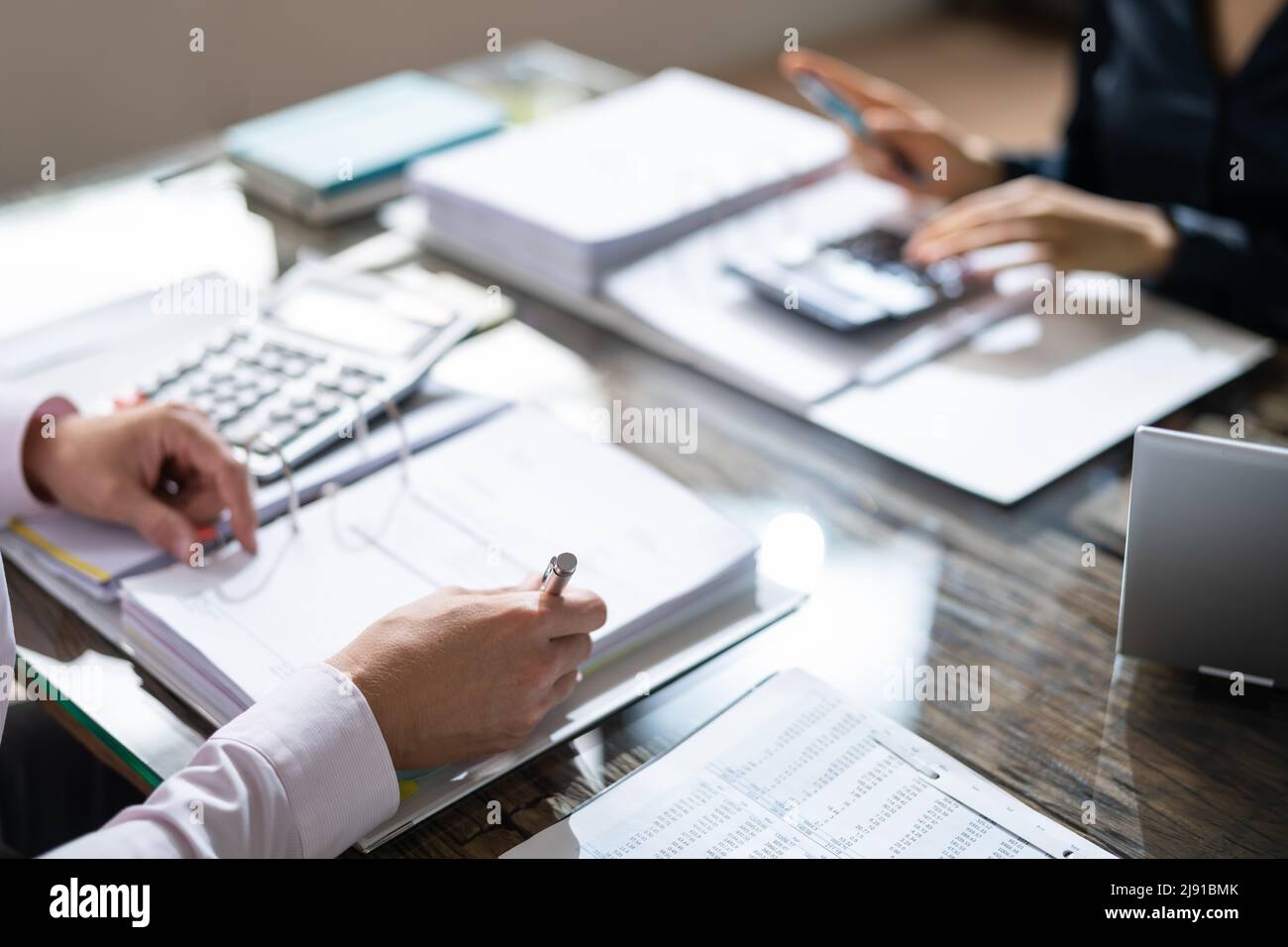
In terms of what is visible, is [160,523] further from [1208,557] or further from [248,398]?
[1208,557]

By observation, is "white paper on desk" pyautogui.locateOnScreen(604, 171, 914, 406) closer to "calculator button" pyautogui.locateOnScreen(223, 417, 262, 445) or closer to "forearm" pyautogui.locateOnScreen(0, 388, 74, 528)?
"calculator button" pyautogui.locateOnScreen(223, 417, 262, 445)

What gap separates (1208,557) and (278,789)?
608 millimetres

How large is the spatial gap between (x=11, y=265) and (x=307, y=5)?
2.13 meters

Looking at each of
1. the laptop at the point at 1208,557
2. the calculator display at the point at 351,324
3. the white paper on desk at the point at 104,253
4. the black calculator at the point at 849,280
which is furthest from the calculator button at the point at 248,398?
the laptop at the point at 1208,557

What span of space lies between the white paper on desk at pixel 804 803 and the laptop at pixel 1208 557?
0.19m

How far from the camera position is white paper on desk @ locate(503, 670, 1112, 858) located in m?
0.76

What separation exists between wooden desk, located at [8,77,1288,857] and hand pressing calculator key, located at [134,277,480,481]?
22 centimetres

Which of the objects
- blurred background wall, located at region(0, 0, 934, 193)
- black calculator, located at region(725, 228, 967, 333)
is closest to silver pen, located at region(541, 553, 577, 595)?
black calculator, located at region(725, 228, 967, 333)

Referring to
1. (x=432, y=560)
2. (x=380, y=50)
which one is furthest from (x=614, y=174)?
(x=380, y=50)

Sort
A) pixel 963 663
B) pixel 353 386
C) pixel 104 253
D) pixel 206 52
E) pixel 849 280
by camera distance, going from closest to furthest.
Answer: pixel 963 663 < pixel 353 386 < pixel 849 280 < pixel 104 253 < pixel 206 52

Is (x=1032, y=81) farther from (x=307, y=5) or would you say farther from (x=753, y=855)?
(x=753, y=855)

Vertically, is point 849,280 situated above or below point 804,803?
above

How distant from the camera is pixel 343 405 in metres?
1.13

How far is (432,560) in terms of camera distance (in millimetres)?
956
